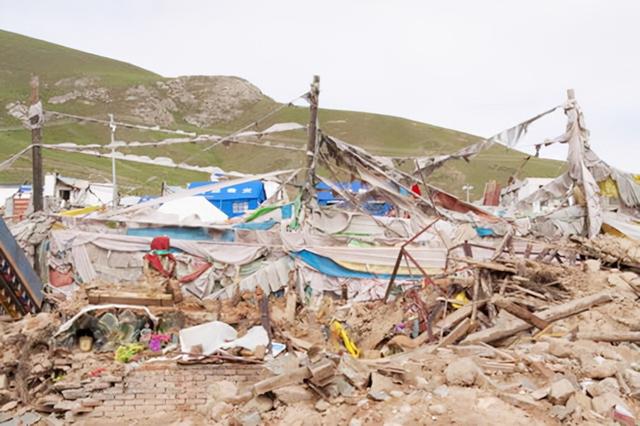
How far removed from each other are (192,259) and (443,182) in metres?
57.0

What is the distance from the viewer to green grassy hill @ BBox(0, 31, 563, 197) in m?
63.6

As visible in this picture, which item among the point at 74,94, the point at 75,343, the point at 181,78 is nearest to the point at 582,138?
the point at 75,343

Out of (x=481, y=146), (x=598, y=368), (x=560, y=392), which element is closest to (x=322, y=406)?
(x=560, y=392)

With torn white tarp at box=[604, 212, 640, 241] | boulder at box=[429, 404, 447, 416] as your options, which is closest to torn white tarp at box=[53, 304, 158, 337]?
boulder at box=[429, 404, 447, 416]

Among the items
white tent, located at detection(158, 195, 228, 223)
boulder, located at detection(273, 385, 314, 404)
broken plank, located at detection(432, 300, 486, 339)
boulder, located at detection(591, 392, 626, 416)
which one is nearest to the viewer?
boulder, located at detection(591, 392, 626, 416)

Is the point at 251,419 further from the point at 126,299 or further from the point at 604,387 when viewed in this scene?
the point at 126,299

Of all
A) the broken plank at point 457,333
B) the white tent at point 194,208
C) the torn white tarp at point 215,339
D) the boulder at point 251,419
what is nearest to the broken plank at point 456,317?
the broken plank at point 457,333

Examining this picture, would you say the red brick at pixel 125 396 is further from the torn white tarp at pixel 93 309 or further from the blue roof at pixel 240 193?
the blue roof at pixel 240 193

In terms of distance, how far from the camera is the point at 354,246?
11.5 meters

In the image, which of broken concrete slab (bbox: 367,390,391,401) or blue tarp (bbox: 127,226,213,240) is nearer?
A: broken concrete slab (bbox: 367,390,391,401)

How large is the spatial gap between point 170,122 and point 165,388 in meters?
103

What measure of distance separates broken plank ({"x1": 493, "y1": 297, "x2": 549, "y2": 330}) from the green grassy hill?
146ft

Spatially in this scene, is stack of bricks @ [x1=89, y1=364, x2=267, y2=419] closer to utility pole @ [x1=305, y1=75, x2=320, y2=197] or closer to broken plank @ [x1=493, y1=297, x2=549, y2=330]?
broken plank @ [x1=493, y1=297, x2=549, y2=330]

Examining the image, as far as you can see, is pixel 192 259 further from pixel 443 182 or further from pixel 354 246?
pixel 443 182
